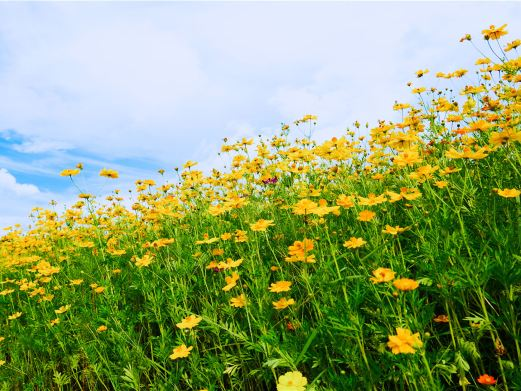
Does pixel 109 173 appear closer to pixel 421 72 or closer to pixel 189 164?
pixel 189 164

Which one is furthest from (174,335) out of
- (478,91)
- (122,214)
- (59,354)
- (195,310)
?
(478,91)

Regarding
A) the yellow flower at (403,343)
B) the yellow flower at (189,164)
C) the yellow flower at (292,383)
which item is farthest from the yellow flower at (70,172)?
the yellow flower at (403,343)

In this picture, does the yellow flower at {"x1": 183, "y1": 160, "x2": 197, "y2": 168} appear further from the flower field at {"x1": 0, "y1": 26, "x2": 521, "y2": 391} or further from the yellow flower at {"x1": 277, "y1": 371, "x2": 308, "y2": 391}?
the yellow flower at {"x1": 277, "y1": 371, "x2": 308, "y2": 391}

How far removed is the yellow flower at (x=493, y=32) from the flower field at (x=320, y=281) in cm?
1

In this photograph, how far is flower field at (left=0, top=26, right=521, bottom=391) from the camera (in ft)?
5.78

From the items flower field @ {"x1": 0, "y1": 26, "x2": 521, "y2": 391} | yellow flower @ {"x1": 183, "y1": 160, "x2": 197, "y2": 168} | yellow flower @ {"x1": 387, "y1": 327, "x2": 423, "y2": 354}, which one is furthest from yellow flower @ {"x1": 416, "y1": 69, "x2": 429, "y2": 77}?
yellow flower @ {"x1": 387, "y1": 327, "x2": 423, "y2": 354}

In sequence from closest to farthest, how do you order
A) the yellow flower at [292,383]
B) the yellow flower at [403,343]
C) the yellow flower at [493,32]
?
the yellow flower at [403,343]
the yellow flower at [292,383]
the yellow flower at [493,32]

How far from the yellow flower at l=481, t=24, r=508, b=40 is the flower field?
0.05 feet

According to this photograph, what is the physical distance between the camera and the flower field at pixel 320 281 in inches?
69.3

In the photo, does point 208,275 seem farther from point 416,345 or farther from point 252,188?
point 416,345

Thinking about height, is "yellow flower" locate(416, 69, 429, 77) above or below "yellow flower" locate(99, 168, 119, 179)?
above

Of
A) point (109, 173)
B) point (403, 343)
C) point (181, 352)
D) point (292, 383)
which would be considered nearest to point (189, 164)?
point (109, 173)

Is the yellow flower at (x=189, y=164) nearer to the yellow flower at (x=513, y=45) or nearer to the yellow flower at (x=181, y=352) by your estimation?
the yellow flower at (x=181, y=352)

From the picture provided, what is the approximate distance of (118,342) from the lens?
9.42ft
